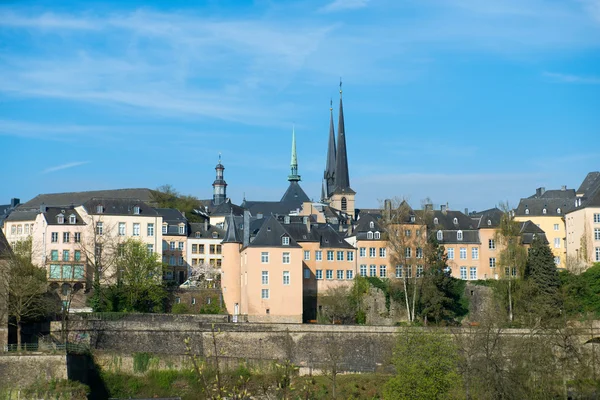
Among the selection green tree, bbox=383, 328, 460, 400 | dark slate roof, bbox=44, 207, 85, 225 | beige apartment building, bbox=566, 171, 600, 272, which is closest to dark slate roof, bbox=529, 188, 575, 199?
beige apartment building, bbox=566, 171, 600, 272

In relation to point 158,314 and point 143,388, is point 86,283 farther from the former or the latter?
point 143,388

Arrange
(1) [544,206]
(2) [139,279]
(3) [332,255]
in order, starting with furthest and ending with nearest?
(1) [544,206]
(3) [332,255]
(2) [139,279]

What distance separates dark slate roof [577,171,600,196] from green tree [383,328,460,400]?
92.6 feet

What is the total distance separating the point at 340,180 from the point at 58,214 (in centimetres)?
4177

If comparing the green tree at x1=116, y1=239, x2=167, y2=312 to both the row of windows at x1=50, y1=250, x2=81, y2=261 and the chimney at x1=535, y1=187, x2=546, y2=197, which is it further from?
the chimney at x1=535, y1=187, x2=546, y2=197

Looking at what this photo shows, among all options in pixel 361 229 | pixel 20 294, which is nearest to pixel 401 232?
pixel 361 229

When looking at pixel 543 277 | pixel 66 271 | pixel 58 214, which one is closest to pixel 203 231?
pixel 58 214

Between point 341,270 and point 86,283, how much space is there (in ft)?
60.5

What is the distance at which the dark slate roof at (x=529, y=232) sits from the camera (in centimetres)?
7000

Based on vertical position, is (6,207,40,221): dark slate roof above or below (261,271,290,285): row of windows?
above

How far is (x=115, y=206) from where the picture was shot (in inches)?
2859

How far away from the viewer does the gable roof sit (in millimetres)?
95125

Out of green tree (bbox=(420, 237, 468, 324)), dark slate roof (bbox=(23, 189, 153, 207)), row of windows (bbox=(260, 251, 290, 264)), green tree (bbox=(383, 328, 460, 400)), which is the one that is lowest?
green tree (bbox=(383, 328, 460, 400))

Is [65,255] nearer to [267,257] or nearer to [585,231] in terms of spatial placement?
[267,257]
